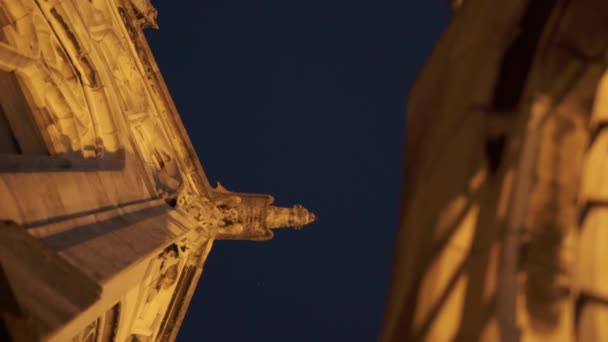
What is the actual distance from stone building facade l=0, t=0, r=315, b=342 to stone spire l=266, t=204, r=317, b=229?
173 mm

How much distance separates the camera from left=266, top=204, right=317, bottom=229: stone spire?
1525 cm

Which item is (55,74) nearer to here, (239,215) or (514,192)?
(239,215)

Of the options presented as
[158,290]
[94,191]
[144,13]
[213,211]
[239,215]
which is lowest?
[158,290]

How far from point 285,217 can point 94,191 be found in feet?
29.9

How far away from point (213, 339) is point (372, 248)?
1883 cm

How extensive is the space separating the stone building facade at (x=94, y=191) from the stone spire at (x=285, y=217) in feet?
0.57

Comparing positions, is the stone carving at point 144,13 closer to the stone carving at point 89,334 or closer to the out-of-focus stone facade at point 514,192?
the stone carving at point 89,334

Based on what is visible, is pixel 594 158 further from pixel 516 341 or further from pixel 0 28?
pixel 0 28

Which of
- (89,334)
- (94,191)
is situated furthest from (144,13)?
(89,334)

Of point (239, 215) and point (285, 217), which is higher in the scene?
point (239, 215)

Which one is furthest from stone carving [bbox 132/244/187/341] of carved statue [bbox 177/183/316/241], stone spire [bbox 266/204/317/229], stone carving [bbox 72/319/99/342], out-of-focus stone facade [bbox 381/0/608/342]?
out-of-focus stone facade [bbox 381/0/608/342]

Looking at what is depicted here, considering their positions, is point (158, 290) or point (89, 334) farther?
point (158, 290)

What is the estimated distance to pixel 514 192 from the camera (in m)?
2.30

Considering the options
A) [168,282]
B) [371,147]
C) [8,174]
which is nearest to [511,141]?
[8,174]
